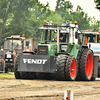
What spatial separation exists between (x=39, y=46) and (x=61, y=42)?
40.5 inches

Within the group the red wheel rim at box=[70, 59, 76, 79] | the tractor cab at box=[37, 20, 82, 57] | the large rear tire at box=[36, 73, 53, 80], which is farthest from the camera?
the large rear tire at box=[36, 73, 53, 80]

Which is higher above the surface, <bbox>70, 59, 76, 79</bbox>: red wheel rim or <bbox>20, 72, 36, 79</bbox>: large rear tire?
<bbox>70, 59, 76, 79</bbox>: red wheel rim

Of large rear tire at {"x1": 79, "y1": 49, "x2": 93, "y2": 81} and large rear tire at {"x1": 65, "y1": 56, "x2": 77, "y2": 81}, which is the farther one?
large rear tire at {"x1": 79, "y1": 49, "x2": 93, "y2": 81}

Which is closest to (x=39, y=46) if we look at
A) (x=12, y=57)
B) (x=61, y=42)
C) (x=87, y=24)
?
(x=61, y=42)

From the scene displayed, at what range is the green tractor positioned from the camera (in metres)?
13.6

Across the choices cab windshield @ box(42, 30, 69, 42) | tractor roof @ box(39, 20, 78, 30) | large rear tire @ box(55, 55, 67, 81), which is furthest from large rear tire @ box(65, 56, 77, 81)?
tractor roof @ box(39, 20, 78, 30)

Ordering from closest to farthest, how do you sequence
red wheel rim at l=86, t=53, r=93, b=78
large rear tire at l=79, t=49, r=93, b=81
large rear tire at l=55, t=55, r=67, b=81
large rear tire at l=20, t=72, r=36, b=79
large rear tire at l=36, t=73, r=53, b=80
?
large rear tire at l=55, t=55, r=67, b=81, large rear tire at l=20, t=72, r=36, b=79, large rear tire at l=79, t=49, r=93, b=81, large rear tire at l=36, t=73, r=53, b=80, red wheel rim at l=86, t=53, r=93, b=78

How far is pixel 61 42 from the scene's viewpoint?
14.9 m

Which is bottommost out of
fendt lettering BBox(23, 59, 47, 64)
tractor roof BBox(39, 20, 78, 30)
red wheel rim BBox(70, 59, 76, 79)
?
red wheel rim BBox(70, 59, 76, 79)

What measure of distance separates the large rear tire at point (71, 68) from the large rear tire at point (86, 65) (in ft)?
1.86

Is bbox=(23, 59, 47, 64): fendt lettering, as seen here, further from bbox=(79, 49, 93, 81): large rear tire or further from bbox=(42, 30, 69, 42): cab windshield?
bbox=(79, 49, 93, 81): large rear tire

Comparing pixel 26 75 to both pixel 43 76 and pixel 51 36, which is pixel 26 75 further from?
pixel 51 36

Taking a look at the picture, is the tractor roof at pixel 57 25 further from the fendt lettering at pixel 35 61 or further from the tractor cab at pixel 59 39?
the fendt lettering at pixel 35 61

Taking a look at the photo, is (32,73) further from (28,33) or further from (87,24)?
(87,24)
